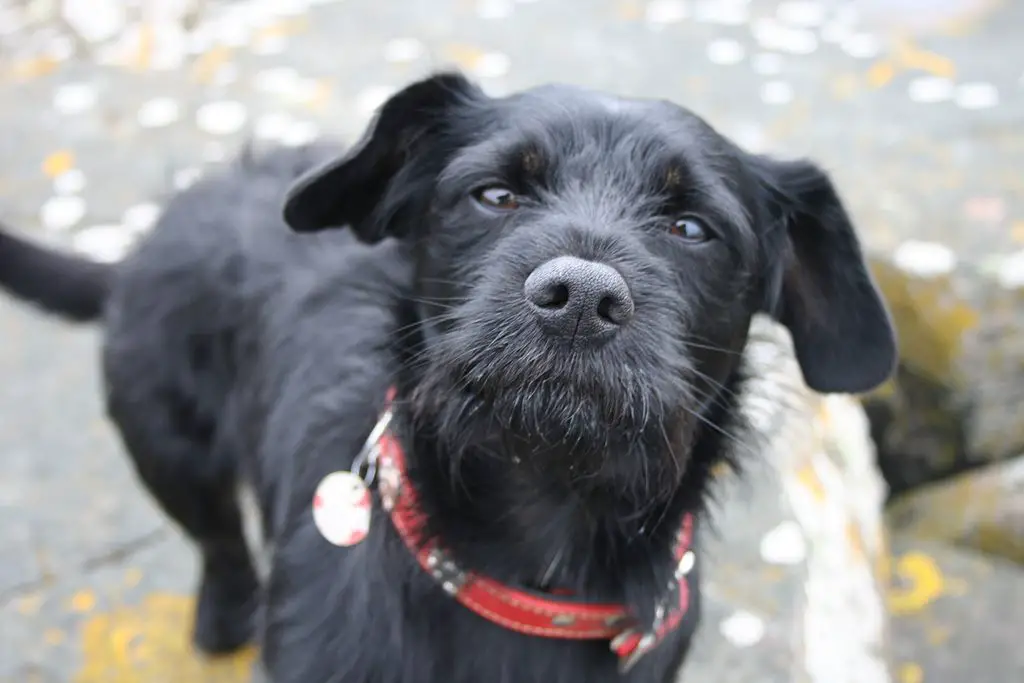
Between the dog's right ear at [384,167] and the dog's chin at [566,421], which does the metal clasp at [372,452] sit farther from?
the dog's right ear at [384,167]

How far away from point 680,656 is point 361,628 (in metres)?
0.73

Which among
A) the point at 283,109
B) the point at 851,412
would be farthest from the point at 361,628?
the point at 283,109

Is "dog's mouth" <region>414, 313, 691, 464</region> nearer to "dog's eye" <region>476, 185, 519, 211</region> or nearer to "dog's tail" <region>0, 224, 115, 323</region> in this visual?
"dog's eye" <region>476, 185, 519, 211</region>

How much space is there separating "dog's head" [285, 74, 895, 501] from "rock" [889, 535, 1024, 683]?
187 cm

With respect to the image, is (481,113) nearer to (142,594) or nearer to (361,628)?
(361,628)

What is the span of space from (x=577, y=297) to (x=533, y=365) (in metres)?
0.15

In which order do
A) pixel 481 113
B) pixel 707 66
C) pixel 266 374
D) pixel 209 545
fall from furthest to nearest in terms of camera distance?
1. pixel 707 66
2. pixel 209 545
3. pixel 266 374
4. pixel 481 113

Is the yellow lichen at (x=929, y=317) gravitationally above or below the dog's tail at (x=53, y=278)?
below

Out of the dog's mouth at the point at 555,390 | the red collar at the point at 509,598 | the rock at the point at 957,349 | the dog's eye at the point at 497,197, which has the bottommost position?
the rock at the point at 957,349

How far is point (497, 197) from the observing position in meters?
2.07

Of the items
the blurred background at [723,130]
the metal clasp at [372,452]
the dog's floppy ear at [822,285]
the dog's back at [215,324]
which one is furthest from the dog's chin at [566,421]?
the blurred background at [723,130]

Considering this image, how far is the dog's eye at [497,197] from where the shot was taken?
2055mm

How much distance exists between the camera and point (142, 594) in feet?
11.2

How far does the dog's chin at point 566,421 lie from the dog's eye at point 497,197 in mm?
379
